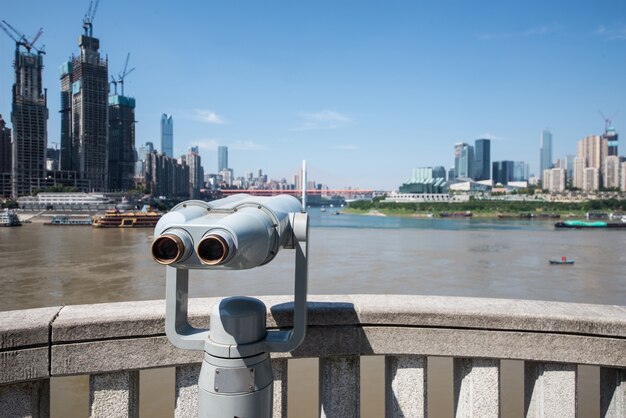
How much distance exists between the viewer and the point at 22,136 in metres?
113

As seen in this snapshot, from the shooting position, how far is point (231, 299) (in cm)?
158

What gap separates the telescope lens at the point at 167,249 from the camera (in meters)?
1.28

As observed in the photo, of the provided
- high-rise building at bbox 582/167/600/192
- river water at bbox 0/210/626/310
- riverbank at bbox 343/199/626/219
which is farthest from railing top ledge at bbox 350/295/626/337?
high-rise building at bbox 582/167/600/192

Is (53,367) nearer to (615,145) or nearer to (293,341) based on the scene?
(293,341)

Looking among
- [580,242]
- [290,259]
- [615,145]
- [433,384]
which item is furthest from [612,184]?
[433,384]

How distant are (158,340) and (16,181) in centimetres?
12807

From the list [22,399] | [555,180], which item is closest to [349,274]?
[22,399]

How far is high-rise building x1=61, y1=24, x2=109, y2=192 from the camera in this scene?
402 feet

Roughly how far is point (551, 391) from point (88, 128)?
13883cm

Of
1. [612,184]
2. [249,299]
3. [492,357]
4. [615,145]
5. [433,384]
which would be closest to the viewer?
[249,299]

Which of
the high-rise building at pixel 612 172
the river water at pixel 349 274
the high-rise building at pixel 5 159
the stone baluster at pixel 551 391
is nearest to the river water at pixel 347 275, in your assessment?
the river water at pixel 349 274

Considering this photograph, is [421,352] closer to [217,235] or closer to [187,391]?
[187,391]

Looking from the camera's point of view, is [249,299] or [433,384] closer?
[249,299]

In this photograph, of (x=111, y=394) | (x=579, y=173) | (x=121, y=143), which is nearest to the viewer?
(x=111, y=394)
